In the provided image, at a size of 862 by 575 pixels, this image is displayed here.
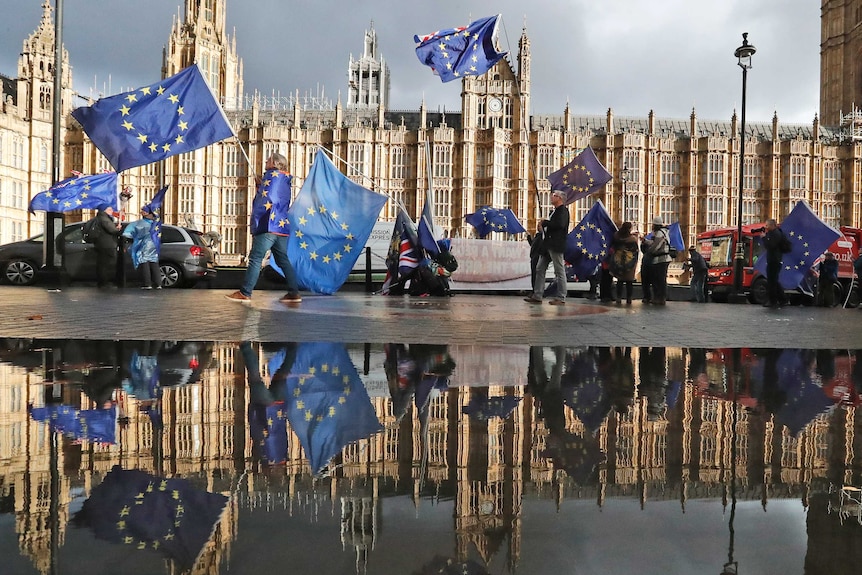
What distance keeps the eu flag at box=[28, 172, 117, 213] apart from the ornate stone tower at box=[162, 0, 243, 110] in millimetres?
41442

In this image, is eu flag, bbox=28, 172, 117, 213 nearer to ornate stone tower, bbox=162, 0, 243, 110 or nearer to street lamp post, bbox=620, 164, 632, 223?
street lamp post, bbox=620, 164, 632, 223

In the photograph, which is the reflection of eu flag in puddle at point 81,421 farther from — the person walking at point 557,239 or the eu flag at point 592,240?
the eu flag at point 592,240

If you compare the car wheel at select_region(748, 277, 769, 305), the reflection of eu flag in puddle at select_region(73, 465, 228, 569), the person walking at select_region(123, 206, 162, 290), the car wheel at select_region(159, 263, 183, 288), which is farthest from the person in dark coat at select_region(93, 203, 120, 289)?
the car wheel at select_region(748, 277, 769, 305)

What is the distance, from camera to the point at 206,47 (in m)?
54.5

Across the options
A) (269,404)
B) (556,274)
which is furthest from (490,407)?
(556,274)

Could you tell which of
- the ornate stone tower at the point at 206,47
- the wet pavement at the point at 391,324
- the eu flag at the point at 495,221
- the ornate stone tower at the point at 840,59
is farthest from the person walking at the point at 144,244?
the ornate stone tower at the point at 840,59

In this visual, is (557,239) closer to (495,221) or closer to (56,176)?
(56,176)

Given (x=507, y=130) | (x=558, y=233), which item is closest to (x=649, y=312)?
(x=558, y=233)

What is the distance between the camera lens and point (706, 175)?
2042 inches

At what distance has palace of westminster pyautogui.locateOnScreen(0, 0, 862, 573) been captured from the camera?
1.82m

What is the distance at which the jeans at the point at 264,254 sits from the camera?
8883 mm

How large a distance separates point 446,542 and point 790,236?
13729mm

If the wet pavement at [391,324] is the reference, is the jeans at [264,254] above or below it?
above

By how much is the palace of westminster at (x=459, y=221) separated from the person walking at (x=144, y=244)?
412 centimetres
